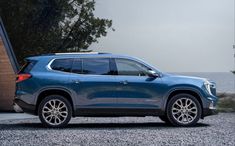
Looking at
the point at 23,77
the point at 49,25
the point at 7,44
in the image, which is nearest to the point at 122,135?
the point at 23,77

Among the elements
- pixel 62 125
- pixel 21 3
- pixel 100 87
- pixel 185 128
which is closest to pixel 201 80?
pixel 185 128

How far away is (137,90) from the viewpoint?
13234 millimetres

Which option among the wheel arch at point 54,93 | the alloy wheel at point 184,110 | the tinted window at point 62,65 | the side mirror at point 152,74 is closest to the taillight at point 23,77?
the wheel arch at point 54,93

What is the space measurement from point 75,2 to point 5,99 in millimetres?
20506

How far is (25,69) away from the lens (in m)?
13.3

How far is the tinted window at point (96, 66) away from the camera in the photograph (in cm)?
1332

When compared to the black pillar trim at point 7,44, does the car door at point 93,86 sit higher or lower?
lower

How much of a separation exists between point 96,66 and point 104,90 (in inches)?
23.8

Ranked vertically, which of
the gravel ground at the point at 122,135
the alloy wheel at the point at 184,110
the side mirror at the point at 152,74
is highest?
the side mirror at the point at 152,74

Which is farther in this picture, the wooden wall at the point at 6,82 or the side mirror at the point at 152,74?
the wooden wall at the point at 6,82

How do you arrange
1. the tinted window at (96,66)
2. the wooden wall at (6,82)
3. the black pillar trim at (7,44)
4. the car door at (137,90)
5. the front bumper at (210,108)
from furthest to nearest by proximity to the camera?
the wooden wall at (6,82) → the black pillar trim at (7,44) → the front bumper at (210,108) → the tinted window at (96,66) → the car door at (137,90)

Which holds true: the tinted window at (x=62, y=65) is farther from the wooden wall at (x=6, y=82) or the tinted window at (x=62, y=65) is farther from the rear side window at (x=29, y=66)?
the wooden wall at (x=6, y=82)

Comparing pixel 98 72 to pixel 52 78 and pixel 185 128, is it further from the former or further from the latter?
pixel 185 128

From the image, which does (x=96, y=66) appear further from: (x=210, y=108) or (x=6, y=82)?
(x=6, y=82)
